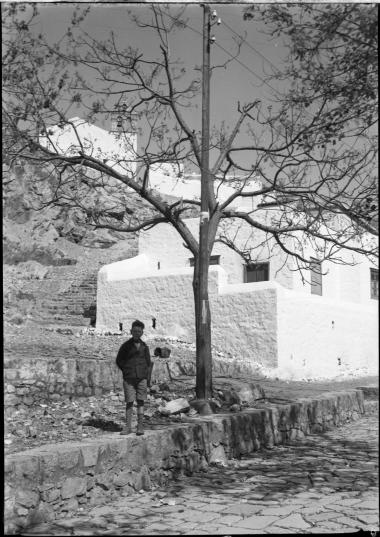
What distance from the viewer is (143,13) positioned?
441 centimetres

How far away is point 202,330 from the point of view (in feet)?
16.4

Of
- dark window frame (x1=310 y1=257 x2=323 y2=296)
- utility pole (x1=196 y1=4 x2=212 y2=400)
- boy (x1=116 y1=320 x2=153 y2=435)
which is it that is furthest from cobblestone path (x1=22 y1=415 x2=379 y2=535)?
A: dark window frame (x1=310 y1=257 x2=323 y2=296)

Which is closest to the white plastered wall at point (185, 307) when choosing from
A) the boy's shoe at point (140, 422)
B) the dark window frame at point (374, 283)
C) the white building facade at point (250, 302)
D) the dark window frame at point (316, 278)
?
the white building facade at point (250, 302)

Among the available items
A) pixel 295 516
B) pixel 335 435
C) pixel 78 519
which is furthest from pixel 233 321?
pixel 335 435

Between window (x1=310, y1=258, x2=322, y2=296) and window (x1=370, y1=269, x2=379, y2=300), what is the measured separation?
17.3 inches

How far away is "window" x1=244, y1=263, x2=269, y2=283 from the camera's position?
16.9 ft

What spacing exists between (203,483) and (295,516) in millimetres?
1163

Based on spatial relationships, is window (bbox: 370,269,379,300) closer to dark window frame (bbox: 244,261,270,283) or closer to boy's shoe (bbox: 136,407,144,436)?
dark window frame (bbox: 244,261,270,283)

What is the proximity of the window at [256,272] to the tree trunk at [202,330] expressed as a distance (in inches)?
14.2

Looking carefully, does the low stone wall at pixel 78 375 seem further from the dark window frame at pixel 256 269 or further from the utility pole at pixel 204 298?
the dark window frame at pixel 256 269

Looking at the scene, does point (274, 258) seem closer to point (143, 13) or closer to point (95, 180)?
point (95, 180)

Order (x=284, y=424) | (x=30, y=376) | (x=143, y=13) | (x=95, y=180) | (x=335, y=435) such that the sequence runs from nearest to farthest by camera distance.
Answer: (x=143, y=13) < (x=30, y=376) < (x=95, y=180) < (x=284, y=424) < (x=335, y=435)

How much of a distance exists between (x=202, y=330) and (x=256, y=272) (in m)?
0.65

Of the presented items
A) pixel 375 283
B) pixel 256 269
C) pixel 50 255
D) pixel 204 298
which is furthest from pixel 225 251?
pixel 50 255
